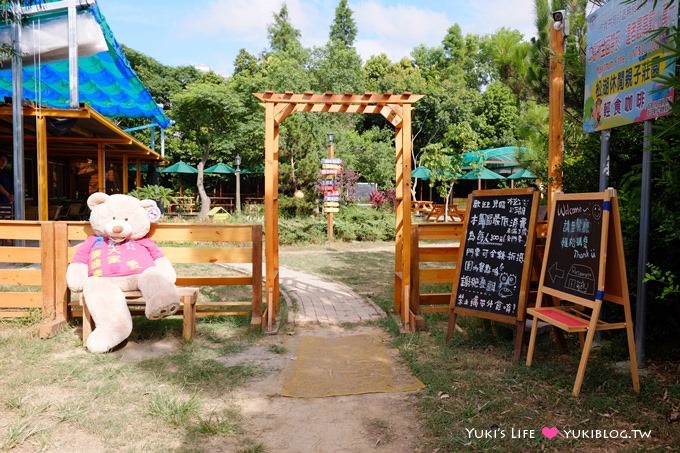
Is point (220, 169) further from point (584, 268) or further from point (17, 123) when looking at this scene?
point (584, 268)

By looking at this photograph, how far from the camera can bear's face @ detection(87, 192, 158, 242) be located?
4789mm

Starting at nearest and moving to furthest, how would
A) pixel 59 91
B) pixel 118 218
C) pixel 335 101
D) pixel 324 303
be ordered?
pixel 118 218
pixel 335 101
pixel 324 303
pixel 59 91

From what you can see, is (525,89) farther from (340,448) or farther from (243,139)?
(243,139)

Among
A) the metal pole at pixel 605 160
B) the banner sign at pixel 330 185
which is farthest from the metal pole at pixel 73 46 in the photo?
the metal pole at pixel 605 160

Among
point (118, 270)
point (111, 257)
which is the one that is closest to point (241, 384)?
point (118, 270)

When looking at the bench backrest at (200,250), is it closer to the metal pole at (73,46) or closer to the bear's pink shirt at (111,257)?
the bear's pink shirt at (111,257)

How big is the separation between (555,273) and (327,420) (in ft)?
7.06

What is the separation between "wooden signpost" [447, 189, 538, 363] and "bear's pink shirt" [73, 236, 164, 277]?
10.0 feet

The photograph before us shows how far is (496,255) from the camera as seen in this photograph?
175 inches

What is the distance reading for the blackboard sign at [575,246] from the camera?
138 inches

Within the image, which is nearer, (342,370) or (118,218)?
(342,370)

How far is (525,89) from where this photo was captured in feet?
25.2

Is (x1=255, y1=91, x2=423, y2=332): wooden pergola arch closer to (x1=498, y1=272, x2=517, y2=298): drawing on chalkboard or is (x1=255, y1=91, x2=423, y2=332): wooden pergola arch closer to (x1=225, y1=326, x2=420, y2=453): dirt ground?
(x1=498, y1=272, x2=517, y2=298): drawing on chalkboard

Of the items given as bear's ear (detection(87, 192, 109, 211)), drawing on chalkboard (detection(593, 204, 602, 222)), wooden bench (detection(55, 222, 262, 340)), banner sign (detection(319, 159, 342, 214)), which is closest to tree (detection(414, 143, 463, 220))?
banner sign (detection(319, 159, 342, 214))
